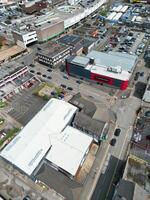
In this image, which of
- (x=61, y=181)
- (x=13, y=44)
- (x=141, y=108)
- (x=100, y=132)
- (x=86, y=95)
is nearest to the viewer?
(x=61, y=181)

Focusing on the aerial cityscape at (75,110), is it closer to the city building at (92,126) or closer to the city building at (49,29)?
the city building at (92,126)

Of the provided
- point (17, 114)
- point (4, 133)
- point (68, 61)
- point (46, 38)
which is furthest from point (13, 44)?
point (4, 133)

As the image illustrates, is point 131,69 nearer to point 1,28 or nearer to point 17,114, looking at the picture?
point 17,114

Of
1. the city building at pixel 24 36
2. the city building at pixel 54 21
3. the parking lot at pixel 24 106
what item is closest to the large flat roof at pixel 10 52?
the city building at pixel 24 36

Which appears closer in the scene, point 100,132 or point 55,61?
point 100,132

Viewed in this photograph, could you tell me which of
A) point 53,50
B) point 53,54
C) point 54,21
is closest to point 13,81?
point 53,54
